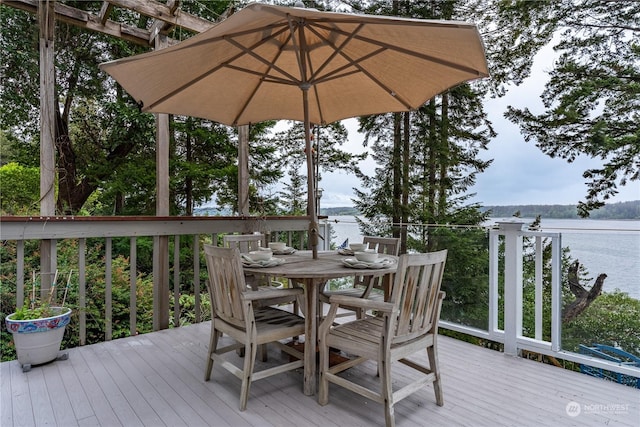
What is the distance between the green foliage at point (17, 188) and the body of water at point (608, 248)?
300 inches

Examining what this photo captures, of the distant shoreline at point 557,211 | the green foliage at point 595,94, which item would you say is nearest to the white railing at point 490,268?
the distant shoreline at point 557,211

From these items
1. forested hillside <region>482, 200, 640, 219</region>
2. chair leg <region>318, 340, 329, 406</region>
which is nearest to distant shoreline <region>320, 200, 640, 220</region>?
forested hillside <region>482, 200, 640, 219</region>

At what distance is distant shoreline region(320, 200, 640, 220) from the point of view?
5.99 m

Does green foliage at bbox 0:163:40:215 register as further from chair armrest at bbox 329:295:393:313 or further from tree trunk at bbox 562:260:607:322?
tree trunk at bbox 562:260:607:322

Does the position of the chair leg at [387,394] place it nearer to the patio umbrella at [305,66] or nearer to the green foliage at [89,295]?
the patio umbrella at [305,66]

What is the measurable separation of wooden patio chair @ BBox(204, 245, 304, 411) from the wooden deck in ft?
0.60

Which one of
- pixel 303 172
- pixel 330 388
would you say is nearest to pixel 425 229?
pixel 330 388

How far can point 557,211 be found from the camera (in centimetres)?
678

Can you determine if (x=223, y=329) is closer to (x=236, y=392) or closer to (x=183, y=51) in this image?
(x=236, y=392)

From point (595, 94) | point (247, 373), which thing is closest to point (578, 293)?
point (247, 373)

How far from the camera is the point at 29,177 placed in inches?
248

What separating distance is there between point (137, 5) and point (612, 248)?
5.31 meters

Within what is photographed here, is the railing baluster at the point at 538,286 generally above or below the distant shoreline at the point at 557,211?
below

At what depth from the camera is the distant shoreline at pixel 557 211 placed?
5.99m
